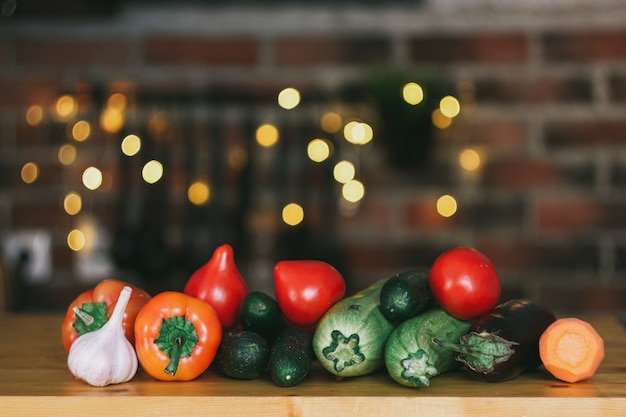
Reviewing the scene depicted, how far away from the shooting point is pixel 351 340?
0.77 m

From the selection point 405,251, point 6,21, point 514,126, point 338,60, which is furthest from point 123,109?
point 514,126

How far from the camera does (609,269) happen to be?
1.75 metres

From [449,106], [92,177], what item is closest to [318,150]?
[449,106]

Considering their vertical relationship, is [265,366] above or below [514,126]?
below

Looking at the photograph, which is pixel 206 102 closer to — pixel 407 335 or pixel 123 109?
pixel 123 109

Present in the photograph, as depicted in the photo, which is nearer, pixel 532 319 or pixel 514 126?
pixel 532 319

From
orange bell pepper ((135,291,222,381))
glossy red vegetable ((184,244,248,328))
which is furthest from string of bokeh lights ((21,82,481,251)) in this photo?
orange bell pepper ((135,291,222,381))

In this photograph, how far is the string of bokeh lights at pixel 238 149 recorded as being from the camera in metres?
1.70

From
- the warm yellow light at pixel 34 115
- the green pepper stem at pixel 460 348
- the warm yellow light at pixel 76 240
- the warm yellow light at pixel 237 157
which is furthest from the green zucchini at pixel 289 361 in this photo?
the warm yellow light at pixel 34 115

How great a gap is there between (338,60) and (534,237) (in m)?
0.60

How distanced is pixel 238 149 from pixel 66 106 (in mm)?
400

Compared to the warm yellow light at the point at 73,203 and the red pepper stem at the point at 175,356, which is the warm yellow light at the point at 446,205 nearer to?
the warm yellow light at the point at 73,203

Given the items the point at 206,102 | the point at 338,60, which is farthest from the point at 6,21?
the point at 338,60

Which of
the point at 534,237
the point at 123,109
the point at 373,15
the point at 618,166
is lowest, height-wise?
the point at 534,237
